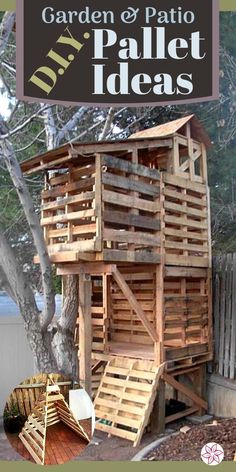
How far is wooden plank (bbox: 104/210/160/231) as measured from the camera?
10.5 ft

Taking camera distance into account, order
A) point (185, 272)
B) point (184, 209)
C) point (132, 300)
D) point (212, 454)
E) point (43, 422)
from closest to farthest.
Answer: point (43, 422)
point (212, 454)
point (132, 300)
point (184, 209)
point (185, 272)

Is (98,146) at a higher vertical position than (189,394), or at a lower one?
higher

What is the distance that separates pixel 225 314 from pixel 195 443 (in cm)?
143

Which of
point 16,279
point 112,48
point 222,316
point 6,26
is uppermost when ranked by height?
point 6,26

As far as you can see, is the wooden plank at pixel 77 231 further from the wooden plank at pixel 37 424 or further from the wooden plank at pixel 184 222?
the wooden plank at pixel 37 424

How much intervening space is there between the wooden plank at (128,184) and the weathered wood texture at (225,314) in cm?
93

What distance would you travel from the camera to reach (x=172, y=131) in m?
3.52

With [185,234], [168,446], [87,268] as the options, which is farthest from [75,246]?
[168,446]

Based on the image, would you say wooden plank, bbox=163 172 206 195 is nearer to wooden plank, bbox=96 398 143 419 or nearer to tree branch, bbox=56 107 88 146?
tree branch, bbox=56 107 88 146

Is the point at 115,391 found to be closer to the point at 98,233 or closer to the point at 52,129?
the point at 98,233

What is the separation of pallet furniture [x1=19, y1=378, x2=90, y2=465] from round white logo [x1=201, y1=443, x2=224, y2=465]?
0.63m

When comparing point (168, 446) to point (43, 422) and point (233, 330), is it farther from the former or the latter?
point (233, 330)

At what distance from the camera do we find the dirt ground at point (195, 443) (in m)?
2.59

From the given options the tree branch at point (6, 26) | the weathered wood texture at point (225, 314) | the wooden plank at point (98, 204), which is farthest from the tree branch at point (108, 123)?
the weathered wood texture at point (225, 314)
